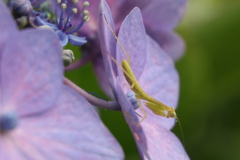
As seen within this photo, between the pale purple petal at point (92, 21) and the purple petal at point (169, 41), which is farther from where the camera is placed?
the purple petal at point (169, 41)

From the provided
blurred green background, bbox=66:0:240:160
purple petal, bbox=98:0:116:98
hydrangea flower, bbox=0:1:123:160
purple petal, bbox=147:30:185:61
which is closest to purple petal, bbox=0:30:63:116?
hydrangea flower, bbox=0:1:123:160

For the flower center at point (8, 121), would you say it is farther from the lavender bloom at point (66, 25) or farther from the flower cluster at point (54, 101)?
the lavender bloom at point (66, 25)

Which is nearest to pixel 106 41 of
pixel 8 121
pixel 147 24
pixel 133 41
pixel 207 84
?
pixel 133 41

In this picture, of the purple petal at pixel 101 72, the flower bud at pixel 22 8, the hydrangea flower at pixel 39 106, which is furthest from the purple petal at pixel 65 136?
the purple petal at pixel 101 72

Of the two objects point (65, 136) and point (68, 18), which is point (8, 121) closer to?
point (65, 136)

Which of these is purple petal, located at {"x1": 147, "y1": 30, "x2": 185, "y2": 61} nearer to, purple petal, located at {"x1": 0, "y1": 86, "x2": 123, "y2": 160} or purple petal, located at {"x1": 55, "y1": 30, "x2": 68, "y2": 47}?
purple petal, located at {"x1": 55, "y1": 30, "x2": 68, "y2": 47}

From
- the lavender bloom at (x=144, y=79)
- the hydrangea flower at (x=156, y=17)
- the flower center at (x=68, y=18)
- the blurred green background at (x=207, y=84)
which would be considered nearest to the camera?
the lavender bloom at (x=144, y=79)

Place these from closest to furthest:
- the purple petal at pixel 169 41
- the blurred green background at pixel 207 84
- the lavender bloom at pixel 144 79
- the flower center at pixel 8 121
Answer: the flower center at pixel 8 121, the lavender bloom at pixel 144 79, the purple petal at pixel 169 41, the blurred green background at pixel 207 84
